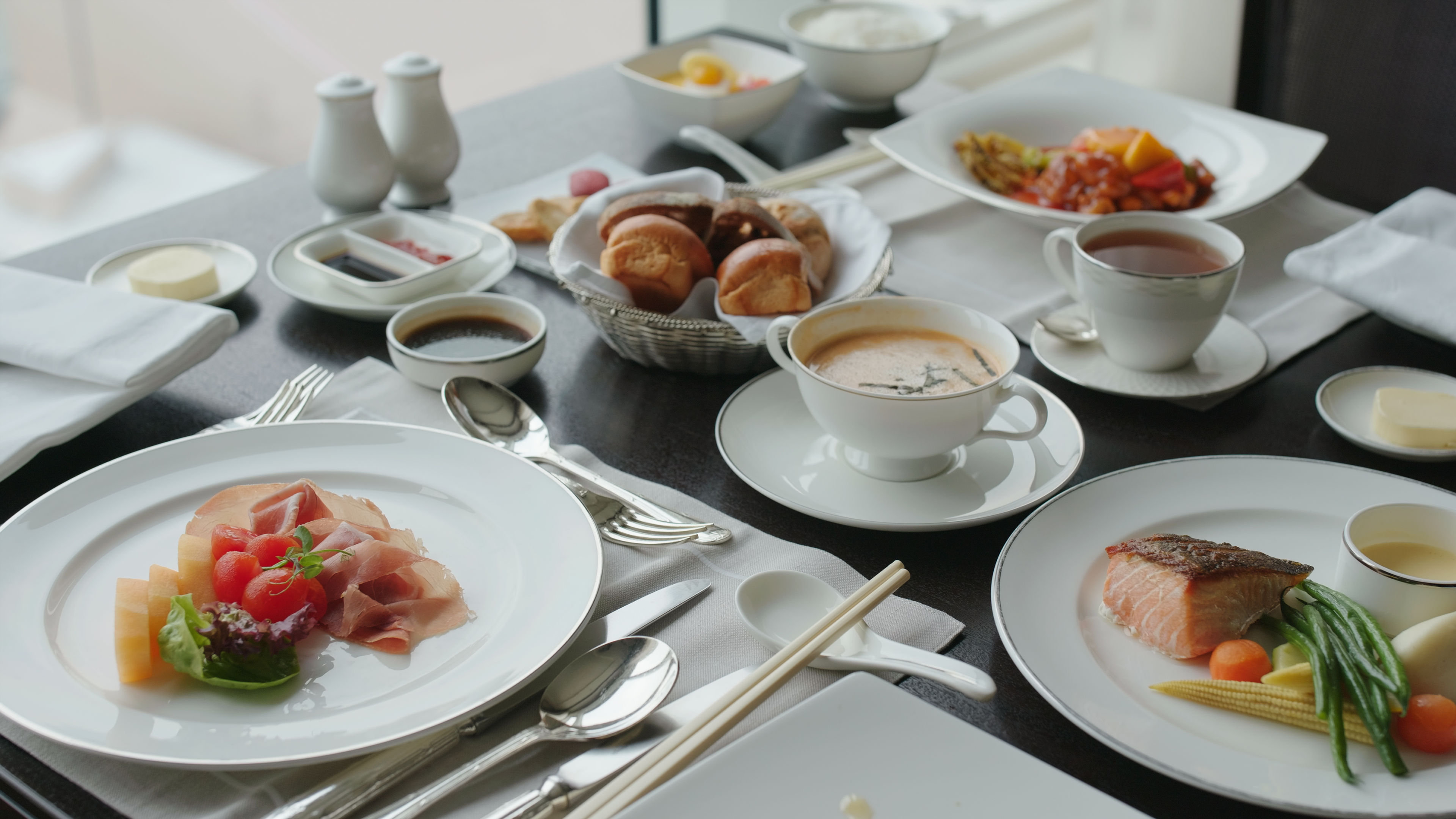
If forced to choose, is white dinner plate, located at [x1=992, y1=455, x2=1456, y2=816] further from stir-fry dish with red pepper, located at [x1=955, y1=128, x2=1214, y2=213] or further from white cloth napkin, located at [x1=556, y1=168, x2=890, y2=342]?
stir-fry dish with red pepper, located at [x1=955, y1=128, x2=1214, y2=213]

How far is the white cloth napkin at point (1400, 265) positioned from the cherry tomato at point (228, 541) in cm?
130

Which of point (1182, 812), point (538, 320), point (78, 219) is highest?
point (538, 320)

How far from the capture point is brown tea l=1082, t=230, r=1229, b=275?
1.26 metres

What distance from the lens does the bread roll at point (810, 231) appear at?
135 cm

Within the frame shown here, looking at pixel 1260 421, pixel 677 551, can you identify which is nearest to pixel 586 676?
pixel 677 551

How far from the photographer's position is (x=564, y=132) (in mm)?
2043

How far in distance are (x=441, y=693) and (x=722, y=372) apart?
63cm

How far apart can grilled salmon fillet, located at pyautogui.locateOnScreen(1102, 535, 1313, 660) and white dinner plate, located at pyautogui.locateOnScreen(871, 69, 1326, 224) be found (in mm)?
849

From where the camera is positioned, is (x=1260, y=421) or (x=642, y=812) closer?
(x=642, y=812)

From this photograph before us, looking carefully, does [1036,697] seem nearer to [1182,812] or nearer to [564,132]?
[1182,812]

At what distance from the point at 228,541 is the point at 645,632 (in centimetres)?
34

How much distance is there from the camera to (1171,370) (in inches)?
50.4

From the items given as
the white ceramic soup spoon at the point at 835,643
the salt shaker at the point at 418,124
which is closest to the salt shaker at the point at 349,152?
the salt shaker at the point at 418,124

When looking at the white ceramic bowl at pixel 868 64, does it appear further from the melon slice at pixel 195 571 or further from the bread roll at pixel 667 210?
the melon slice at pixel 195 571
